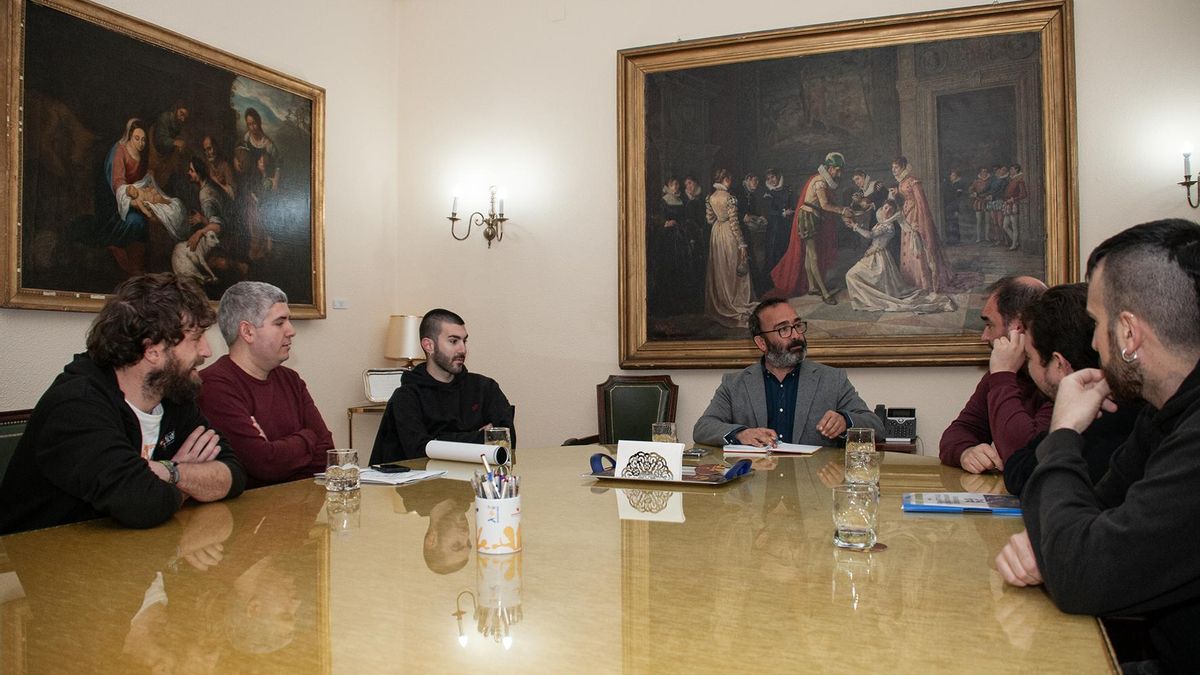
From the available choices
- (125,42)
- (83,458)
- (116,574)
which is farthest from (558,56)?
(116,574)

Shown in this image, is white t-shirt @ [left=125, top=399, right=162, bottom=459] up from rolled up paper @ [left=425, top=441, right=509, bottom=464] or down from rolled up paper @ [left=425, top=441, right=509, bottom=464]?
up

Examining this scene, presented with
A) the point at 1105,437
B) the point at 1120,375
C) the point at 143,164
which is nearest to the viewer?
the point at 1120,375

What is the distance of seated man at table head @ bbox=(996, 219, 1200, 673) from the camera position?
1375 mm

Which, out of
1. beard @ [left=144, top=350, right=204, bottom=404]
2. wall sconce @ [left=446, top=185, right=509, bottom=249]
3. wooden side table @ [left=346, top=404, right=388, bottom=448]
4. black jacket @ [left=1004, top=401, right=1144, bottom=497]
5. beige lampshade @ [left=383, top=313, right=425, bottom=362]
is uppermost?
wall sconce @ [left=446, top=185, right=509, bottom=249]

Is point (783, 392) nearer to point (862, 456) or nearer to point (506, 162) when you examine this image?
point (862, 456)

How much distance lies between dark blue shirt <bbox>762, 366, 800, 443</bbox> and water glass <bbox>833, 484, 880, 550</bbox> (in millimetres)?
2600

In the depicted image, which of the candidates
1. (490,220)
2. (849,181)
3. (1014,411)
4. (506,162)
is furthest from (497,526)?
(506,162)

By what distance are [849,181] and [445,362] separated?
9.74ft

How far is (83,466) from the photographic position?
7.22 ft

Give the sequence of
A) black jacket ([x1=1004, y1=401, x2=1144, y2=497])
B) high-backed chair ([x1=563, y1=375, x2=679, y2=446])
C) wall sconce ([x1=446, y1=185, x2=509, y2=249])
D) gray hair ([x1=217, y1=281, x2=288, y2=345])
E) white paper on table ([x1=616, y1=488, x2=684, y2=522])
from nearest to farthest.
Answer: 1. black jacket ([x1=1004, y1=401, x2=1144, y2=497])
2. white paper on table ([x1=616, y1=488, x2=684, y2=522])
3. gray hair ([x1=217, y1=281, x2=288, y2=345])
4. high-backed chair ([x1=563, y1=375, x2=679, y2=446])
5. wall sconce ([x1=446, y1=185, x2=509, y2=249])

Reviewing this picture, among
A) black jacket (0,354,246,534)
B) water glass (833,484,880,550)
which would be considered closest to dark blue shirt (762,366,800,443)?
water glass (833,484,880,550)

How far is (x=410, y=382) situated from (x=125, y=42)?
254 cm

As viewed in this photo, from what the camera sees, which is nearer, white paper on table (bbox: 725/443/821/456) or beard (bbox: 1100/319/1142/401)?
beard (bbox: 1100/319/1142/401)

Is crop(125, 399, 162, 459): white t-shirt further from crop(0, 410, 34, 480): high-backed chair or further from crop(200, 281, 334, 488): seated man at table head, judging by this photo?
crop(0, 410, 34, 480): high-backed chair
